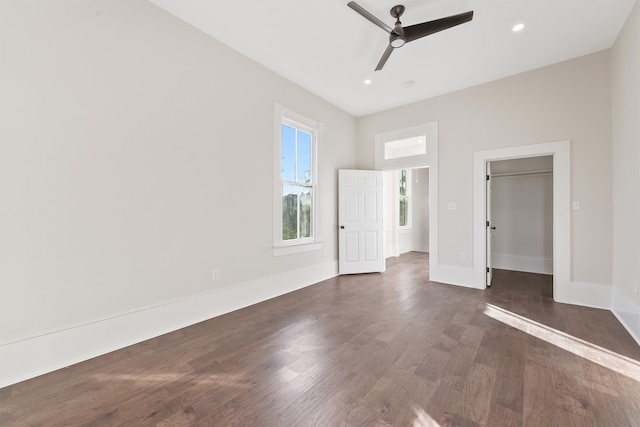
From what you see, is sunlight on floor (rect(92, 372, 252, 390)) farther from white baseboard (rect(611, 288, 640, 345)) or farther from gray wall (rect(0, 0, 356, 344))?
white baseboard (rect(611, 288, 640, 345))

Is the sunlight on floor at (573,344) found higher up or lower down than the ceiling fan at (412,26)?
lower down

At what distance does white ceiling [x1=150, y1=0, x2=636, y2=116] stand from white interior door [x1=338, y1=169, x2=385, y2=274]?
5.52 feet

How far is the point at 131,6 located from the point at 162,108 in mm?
908

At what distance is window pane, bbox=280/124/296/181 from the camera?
4141mm

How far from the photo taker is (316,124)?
4.62m

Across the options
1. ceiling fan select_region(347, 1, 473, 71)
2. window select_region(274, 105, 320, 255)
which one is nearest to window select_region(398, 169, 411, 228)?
window select_region(274, 105, 320, 255)

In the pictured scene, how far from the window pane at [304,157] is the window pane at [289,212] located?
0.28 m

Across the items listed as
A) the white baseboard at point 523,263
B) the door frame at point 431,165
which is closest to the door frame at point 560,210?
the door frame at point 431,165

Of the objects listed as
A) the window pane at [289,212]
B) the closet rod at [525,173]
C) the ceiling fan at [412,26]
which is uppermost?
the ceiling fan at [412,26]

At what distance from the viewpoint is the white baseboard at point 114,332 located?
6.40 ft

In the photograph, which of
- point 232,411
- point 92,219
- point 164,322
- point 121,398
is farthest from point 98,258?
point 232,411

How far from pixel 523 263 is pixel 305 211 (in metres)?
4.58

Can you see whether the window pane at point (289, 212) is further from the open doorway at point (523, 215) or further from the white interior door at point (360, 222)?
the open doorway at point (523, 215)

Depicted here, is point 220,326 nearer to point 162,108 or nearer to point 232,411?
point 232,411
